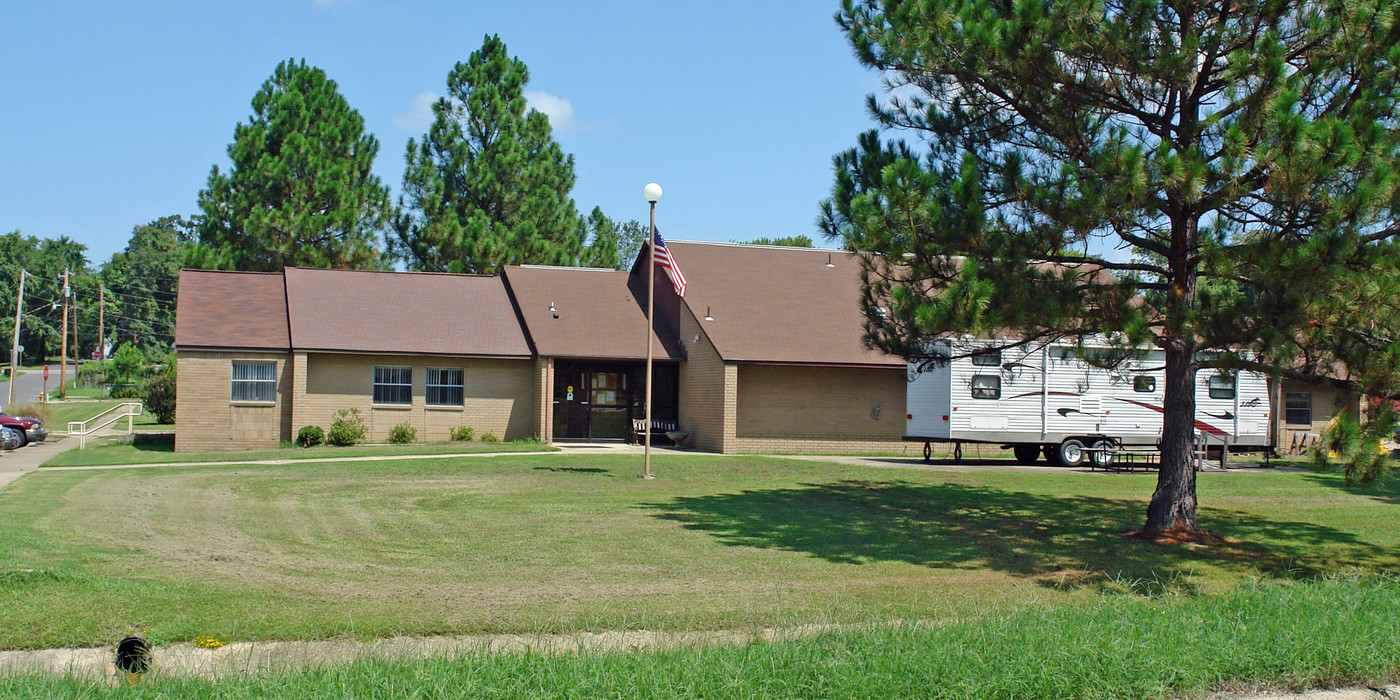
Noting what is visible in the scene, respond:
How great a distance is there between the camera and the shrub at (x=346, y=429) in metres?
26.6

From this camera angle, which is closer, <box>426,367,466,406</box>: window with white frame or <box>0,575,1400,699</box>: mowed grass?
<box>0,575,1400,699</box>: mowed grass

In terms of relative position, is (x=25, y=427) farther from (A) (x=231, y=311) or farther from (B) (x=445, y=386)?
(B) (x=445, y=386)

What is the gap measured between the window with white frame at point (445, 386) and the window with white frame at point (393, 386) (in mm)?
536

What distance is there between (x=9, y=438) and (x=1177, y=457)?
28.4 m

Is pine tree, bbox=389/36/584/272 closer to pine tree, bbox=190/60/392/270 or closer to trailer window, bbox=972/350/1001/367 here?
pine tree, bbox=190/60/392/270

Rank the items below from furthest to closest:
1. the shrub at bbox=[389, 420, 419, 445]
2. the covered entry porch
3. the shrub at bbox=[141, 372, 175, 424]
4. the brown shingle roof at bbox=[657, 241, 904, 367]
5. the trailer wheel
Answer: the shrub at bbox=[141, 372, 175, 424], the covered entry porch, the shrub at bbox=[389, 420, 419, 445], the brown shingle roof at bbox=[657, 241, 904, 367], the trailer wheel

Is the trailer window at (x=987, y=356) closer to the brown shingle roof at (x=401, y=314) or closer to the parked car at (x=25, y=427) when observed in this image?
the brown shingle roof at (x=401, y=314)

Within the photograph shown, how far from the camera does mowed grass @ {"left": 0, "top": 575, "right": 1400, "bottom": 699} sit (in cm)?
518

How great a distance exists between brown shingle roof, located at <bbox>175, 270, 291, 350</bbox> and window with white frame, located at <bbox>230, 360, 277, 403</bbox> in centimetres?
57

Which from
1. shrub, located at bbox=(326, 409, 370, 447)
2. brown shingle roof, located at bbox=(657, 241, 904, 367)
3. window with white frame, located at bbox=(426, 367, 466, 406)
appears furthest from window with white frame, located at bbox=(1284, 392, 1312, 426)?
shrub, located at bbox=(326, 409, 370, 447)

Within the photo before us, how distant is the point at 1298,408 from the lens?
32781 mm

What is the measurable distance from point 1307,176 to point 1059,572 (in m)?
4.53

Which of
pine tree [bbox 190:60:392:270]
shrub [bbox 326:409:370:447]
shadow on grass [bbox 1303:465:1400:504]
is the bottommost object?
shadow on grass [bbox 1303:465:1400:504]

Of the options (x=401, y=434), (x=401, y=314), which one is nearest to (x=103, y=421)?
(x=401, y=314)
